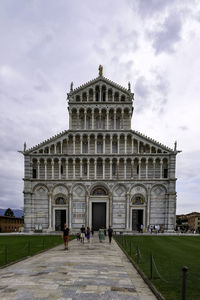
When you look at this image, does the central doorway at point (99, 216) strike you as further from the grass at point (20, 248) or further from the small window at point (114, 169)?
the grass at point (20, 248)

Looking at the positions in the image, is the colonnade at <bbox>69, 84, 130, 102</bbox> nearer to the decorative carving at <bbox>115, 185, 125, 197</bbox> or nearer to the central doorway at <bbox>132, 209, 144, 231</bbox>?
the decorative carving at <bbox>115, 185, 125, 197</bbox>

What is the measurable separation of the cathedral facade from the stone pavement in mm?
30281

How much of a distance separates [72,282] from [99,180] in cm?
3453

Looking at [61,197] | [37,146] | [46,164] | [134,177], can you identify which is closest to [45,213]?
[61,197]

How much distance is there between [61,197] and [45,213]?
12.4 ft

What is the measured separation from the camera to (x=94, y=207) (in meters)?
45.4

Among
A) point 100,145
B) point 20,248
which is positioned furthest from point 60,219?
point 20,248

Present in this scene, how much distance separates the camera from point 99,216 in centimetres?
4509

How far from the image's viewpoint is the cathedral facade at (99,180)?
145 ft

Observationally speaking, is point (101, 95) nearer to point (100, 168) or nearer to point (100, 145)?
point (100, 145)

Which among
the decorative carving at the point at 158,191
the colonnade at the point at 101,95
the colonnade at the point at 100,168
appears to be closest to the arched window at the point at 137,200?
the decorative carving at the point at 158,191

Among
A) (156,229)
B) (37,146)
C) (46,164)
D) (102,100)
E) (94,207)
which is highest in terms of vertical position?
(102,100)

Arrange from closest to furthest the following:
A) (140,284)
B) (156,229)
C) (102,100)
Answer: (140,284), (156,229), (102,100)

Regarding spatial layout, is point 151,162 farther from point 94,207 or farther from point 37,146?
point 37,146
